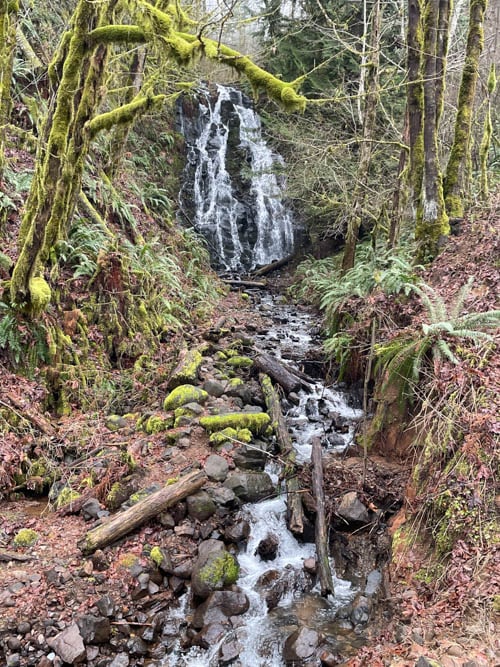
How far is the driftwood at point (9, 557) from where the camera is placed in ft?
14.1

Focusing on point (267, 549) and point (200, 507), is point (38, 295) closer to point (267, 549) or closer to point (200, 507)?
point (200, 507)

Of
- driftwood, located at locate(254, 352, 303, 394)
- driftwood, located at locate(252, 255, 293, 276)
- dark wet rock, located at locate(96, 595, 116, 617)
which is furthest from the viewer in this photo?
driftwood, located at locate(252, 255, 293, 276)

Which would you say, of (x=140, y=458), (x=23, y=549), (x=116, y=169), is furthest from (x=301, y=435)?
(x=116, y=169)

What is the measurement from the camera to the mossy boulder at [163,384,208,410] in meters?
6.96

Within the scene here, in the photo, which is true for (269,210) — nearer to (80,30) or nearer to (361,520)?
(80,30)

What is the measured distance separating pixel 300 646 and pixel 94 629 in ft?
5.78

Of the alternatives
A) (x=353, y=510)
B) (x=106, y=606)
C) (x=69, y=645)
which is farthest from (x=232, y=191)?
(x=69, y=645)

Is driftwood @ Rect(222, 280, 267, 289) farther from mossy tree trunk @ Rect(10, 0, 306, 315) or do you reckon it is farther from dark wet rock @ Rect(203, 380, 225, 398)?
mossy tree trunk @ Rect(10, 0, 306, 315)

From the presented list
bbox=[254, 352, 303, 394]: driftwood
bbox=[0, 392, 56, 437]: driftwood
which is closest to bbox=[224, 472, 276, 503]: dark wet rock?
bbox=[0, 392, 56, 437]: driftwood

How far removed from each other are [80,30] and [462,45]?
12.1 metres

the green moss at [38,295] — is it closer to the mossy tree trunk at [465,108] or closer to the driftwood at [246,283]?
the mossy tree trunk at [465,108]

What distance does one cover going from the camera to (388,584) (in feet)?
13.5

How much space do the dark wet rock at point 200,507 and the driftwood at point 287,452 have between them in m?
0.93

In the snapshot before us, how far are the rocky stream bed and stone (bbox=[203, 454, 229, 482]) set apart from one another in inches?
0.7
